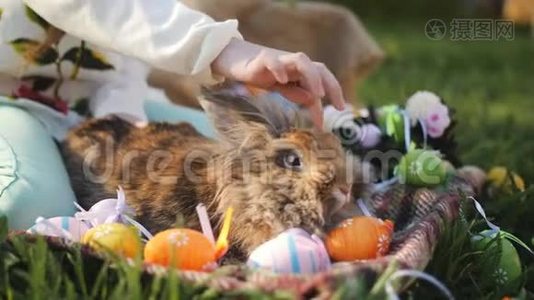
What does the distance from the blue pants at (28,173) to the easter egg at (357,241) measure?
359mm

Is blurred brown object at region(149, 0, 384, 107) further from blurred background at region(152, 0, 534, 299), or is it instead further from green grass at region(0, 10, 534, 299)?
green grass at region(0, 10, 534, 299)

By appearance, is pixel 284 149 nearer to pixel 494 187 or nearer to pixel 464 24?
pixel 494 187

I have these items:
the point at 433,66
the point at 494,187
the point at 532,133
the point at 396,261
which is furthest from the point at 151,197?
the point at 433,66

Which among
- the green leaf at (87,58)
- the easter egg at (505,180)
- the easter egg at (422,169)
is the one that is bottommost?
the easter egg at (505,180)

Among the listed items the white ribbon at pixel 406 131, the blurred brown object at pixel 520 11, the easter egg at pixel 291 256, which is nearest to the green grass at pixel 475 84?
the blurred brown object at pixel 520 11

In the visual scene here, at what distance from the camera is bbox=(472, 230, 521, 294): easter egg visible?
130cm

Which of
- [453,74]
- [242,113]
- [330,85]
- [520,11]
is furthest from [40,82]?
[520,11]

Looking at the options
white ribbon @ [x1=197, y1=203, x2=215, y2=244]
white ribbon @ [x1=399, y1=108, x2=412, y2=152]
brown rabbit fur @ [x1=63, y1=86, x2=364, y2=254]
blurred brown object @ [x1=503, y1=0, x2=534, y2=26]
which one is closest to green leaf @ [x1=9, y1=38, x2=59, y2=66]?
brown rabbit fur @ [x1=63, y1=86, x2=364, y2=254]

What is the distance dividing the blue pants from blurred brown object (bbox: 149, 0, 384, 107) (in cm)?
122

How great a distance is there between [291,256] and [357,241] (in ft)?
0.42

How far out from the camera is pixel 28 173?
Answer: 145cm

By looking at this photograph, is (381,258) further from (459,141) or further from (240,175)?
(459,141)

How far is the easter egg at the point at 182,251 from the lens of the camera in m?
1.15

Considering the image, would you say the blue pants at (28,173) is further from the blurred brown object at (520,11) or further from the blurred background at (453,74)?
the blurred brown object at (520,11)
